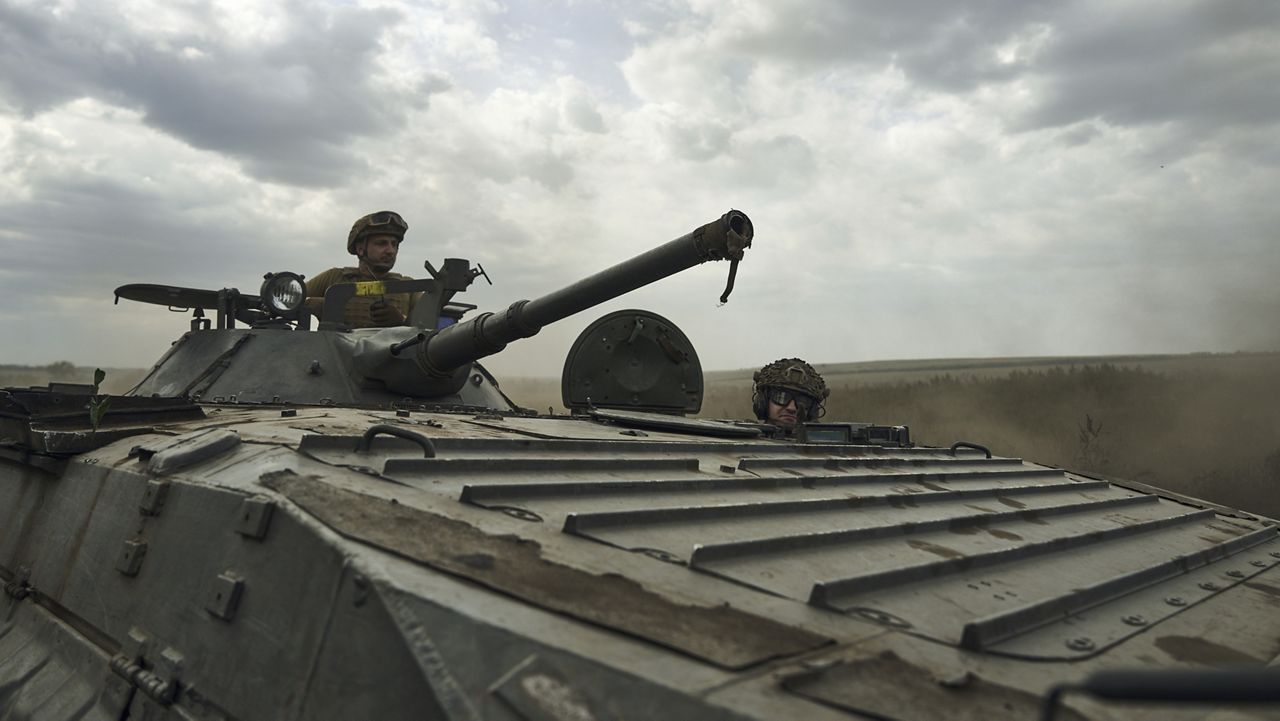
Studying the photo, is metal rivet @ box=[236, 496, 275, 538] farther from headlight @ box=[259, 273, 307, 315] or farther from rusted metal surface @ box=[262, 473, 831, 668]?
headlight @ box=[259, 273, 307, 315]

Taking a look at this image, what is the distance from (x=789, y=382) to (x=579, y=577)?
5.58 meters

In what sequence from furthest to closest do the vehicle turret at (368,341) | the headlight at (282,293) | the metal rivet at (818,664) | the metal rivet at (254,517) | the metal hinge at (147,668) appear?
the headlight at (282,293), the vehicle turret at (368,341), the metal hinge at (147,668), the metal rivet at (254,517), the metal rivet at (818,664)

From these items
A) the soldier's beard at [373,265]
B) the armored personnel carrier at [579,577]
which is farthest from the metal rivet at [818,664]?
the soldier's beard at [373,265]

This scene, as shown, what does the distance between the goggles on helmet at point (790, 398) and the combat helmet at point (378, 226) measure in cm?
332

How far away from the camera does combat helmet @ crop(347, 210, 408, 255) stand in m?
7.70

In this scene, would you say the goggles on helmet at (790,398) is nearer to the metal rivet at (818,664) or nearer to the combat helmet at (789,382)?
the combat helmet at (789,382)

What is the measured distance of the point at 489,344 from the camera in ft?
18.1

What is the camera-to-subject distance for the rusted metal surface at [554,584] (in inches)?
72.6

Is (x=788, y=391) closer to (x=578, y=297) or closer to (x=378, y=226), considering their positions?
(x=578, y=297)

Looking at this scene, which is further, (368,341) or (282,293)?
(282,293)

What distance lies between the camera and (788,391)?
24.7 feet

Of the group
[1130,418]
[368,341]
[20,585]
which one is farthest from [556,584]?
[1130,418]

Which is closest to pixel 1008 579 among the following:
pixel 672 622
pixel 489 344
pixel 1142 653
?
pixel 1142 653

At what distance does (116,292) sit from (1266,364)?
24263 millimetres
